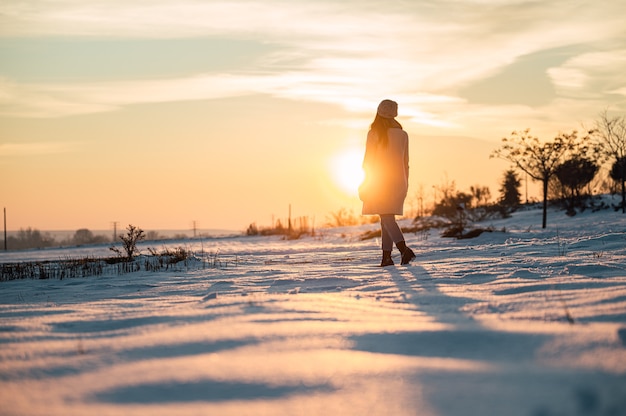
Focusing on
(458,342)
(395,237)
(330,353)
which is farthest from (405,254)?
(330,353)

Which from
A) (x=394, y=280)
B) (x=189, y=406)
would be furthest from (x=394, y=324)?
(x=394, y=280)

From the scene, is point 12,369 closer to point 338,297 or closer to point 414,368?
point 414,368

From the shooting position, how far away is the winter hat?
25.7 ft

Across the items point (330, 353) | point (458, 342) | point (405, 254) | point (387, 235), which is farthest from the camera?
point (387, 235)

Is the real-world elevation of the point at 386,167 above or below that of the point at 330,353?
above

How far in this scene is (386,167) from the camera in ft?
26.0

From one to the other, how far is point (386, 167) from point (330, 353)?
5.68 metres

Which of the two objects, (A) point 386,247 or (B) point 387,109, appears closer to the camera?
(A) point 386,247

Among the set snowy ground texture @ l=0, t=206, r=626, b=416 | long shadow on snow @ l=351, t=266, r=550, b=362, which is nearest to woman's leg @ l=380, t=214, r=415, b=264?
snowy ground texture @ l=0, t=206, r=626, b=416

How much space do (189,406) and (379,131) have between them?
6.34m

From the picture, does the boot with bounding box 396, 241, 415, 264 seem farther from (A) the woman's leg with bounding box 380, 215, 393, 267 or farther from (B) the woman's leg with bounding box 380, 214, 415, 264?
(A) the woman's leg with bounding box 380, 215, 393, 267

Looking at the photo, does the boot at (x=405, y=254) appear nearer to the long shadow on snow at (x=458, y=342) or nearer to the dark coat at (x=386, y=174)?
the dark coat at (x=386, y=174)

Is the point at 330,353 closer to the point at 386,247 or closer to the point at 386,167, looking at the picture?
the point at 386,247

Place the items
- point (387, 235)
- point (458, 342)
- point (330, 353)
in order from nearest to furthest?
point (330, 353)
point (458, 342)
point (387, 235)
